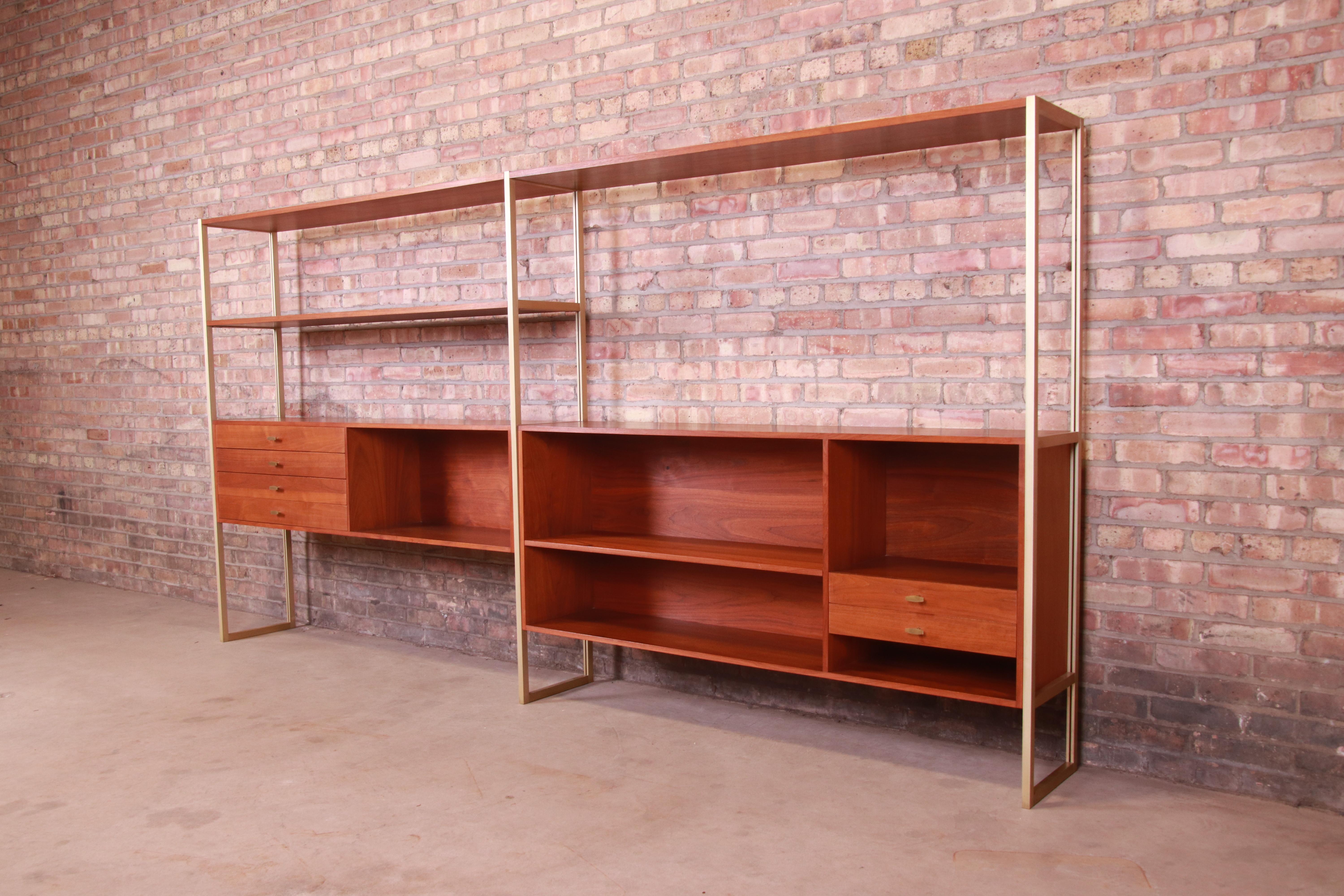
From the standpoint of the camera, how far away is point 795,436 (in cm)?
288

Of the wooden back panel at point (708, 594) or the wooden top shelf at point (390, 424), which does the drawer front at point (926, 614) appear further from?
the wooden top shelf at point (390, 424)

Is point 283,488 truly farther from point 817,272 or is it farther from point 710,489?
point 817,272

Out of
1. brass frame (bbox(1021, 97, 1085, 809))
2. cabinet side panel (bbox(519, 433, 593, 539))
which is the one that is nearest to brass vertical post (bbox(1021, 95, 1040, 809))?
brass frame (bbox(1021, 97, 1085, 809))

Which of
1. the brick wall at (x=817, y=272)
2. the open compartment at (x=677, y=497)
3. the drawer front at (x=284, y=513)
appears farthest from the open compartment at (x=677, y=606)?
the drawer front at (x=284, y=513)

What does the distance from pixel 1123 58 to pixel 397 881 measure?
107 inches

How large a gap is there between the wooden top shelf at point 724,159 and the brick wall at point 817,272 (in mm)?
113

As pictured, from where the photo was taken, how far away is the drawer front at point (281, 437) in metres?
4.04

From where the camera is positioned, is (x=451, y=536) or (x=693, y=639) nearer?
(x=693, y=639)

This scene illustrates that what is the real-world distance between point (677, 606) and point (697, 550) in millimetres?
478

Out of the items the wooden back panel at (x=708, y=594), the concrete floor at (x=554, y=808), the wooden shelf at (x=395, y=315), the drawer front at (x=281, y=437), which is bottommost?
the concrete floor at (x=554, y=808)

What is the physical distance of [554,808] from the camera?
107 inches

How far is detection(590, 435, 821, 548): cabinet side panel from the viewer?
331cm

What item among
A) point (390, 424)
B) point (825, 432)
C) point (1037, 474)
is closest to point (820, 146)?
point (825, 432)

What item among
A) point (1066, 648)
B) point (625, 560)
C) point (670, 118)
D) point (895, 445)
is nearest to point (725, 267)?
point (670, 118)
